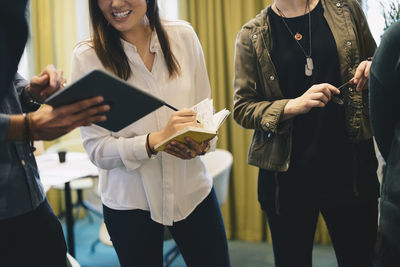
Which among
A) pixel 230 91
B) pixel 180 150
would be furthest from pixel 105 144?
pixel 230 91

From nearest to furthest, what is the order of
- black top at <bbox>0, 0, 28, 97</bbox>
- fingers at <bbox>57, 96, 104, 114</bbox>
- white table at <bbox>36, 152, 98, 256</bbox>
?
black top at <bbox>0, 0, 28, 97</bbox> < fingers at <bbox>57, 96, 104, 114</bbox> < white table at <bbox>36, 152, 98, 256</bbox>

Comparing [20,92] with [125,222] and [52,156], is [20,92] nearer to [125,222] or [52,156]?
[125,222]

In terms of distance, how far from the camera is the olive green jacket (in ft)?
5.48

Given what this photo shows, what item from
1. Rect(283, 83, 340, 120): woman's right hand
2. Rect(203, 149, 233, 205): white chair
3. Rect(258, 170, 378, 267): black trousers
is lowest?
Rect(203, 149, 233, 205): white chair

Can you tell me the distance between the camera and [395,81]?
3.85ft

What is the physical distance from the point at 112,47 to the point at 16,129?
0.59m

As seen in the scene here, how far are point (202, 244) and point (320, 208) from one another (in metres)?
0.50

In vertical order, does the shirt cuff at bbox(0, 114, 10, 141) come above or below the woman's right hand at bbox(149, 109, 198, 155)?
above

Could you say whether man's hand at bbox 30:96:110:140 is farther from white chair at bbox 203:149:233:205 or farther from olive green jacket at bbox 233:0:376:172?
white chair at bbox 203:149:233:205

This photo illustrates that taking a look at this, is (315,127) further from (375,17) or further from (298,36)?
(375,17)

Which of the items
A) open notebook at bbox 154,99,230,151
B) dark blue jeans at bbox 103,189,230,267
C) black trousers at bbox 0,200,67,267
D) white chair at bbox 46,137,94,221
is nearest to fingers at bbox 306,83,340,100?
open notebook at bbox 154,99,230,151

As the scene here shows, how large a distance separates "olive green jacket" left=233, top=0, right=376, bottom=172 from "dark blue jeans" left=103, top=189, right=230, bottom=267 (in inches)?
12.1

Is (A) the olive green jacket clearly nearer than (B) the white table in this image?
Yes

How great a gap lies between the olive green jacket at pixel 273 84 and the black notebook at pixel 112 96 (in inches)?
22.0
